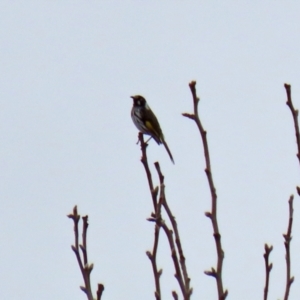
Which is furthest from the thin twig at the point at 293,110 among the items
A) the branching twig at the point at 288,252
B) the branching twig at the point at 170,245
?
the branching twig at the point at 170,245

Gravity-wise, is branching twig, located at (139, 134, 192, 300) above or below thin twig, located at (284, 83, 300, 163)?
below

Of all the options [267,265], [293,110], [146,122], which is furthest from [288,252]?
[146,122]

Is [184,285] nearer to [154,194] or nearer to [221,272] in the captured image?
[221,272]

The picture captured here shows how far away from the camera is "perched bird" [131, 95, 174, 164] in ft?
37.6

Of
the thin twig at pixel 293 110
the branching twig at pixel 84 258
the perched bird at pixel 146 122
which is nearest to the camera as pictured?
the branching twig at pixel 84 258

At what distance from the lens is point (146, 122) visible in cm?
1162

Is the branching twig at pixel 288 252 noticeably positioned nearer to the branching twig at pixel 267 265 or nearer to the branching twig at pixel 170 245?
the branching twig at pixel 267 265

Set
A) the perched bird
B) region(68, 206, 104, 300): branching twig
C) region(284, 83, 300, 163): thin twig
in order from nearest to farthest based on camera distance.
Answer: region(68, 206, 104, 300): branching twig, region(284, 83, 300, 163): thin twig, the perched bird

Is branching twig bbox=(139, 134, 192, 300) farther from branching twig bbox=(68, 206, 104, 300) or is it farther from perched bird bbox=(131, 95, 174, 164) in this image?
perched bird bbox=(131, 95, 174, 164)

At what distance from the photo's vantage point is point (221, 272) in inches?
138

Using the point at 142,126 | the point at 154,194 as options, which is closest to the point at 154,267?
the point at 154,194

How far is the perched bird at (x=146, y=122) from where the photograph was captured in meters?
11.4

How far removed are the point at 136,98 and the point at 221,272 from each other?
891cm

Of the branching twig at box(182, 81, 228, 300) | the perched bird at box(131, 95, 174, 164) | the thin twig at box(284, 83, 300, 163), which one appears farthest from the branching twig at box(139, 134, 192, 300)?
the perched bird at box(131, 95, 174, 164)
